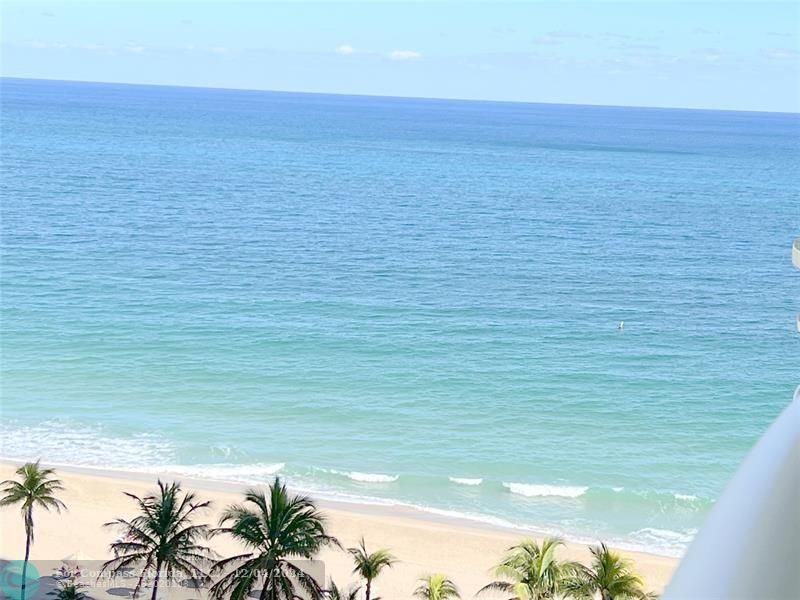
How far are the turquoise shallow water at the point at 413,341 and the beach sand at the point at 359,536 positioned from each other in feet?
4.62

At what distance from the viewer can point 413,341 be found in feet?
139

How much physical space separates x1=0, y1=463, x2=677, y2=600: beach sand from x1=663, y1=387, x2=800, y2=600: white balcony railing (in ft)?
68.8

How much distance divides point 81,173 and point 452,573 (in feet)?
255

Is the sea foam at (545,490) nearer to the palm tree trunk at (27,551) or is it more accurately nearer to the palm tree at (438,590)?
the palm tree at (438,590)

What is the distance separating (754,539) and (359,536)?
24.2m

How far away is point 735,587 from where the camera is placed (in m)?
1.45

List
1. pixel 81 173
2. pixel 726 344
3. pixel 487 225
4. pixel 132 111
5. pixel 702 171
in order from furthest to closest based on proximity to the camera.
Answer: pixel 132 111 → pixel 702 171 → pixel 81 173 → pixel 487 225 → pixel 726 344

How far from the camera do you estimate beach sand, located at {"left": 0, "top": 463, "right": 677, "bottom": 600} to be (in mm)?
23625

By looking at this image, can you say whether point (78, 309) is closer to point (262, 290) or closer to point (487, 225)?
point (262, 290)

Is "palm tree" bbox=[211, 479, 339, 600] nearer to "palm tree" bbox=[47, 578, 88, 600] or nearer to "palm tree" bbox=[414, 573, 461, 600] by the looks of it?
"palm tree" bbox=[414, 573, 461, 600]

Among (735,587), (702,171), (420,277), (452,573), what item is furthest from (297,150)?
(735,587)

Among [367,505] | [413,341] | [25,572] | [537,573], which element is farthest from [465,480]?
[413,341]

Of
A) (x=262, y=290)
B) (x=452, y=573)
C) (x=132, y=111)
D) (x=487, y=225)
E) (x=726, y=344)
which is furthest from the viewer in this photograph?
(x=132, y=111)

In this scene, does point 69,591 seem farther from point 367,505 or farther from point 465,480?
point 465,480
